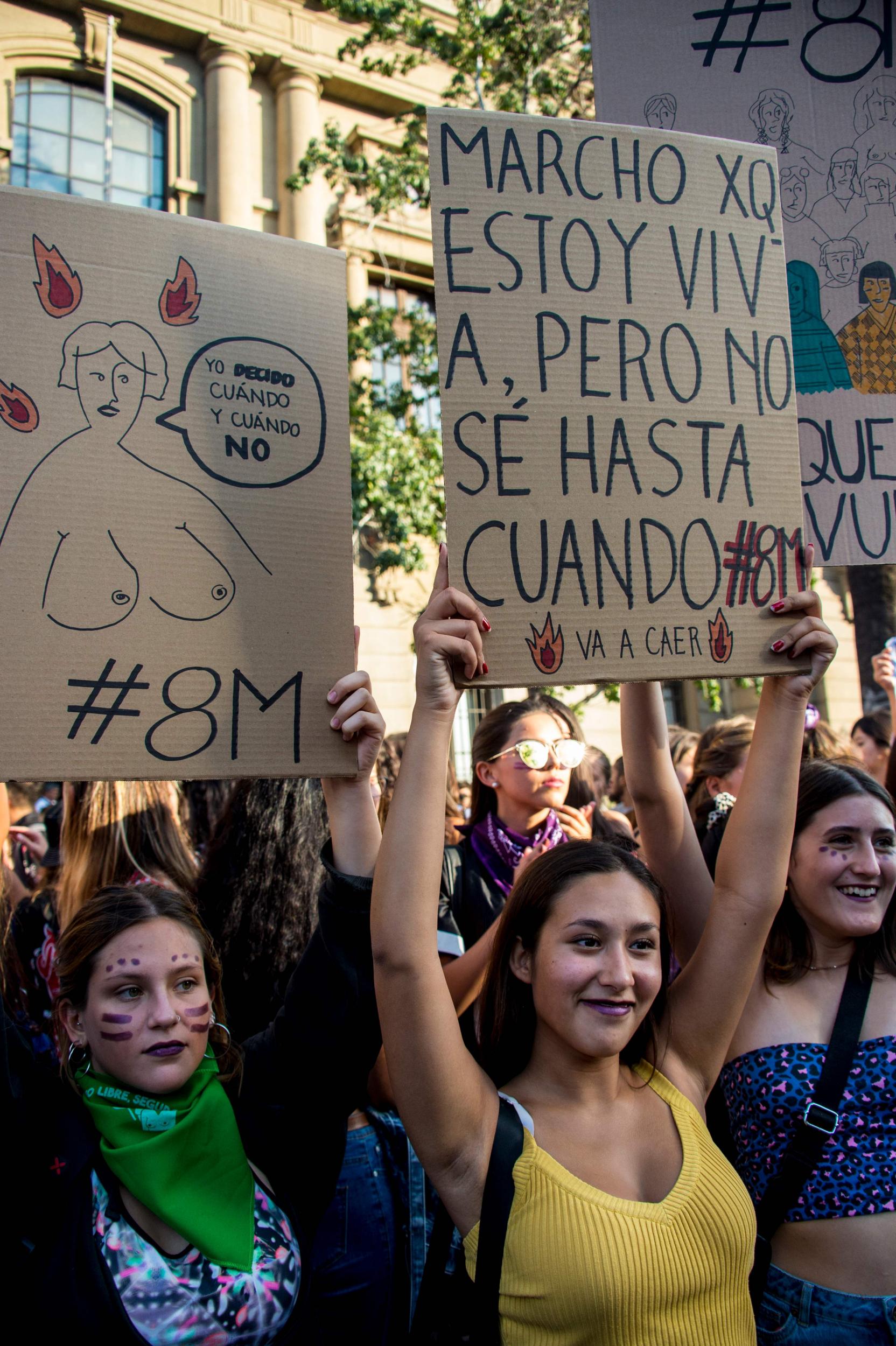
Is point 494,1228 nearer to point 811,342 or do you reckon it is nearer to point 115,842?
point 115,842

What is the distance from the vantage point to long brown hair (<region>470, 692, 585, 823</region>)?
2.94 metres

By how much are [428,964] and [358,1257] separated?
0.89 meters

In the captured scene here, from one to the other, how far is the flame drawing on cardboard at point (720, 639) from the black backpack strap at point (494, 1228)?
82 centimetres

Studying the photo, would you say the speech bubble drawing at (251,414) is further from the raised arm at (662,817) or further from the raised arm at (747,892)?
the raised arm at (747,892)

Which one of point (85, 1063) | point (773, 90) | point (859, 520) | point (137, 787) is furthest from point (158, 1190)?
point (773, 90)

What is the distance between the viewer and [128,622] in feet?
5.19

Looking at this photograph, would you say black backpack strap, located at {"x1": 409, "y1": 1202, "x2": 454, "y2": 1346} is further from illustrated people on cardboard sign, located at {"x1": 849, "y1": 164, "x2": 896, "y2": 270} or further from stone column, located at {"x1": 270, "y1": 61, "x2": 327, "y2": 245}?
stone column, located at {"x1": 270, "y1": 61, "x2": 327, "y2": 245}

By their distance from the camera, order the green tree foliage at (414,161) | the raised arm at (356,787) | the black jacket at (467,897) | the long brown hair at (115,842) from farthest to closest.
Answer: the green tree foliage at (414,161)
the black jacket at (467,897)
the long brown hair at (115,842)
the raised arm at (356,787)

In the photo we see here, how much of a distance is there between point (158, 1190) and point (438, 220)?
1581 millimetres

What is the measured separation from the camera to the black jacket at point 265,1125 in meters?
1.44

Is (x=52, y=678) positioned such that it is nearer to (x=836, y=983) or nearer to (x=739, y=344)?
(x=739, y=344)

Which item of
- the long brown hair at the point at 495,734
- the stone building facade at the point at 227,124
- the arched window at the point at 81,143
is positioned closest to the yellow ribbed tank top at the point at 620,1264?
the long brown hair at the point at 495,734

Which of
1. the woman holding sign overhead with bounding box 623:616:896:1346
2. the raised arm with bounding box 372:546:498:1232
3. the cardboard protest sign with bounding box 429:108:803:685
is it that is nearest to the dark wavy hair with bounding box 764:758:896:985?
the woman holding sign overhead with bounding box 623:616:896:1346

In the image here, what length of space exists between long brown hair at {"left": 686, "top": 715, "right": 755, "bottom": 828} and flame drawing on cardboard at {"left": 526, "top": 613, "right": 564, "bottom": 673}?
156 centimetres
